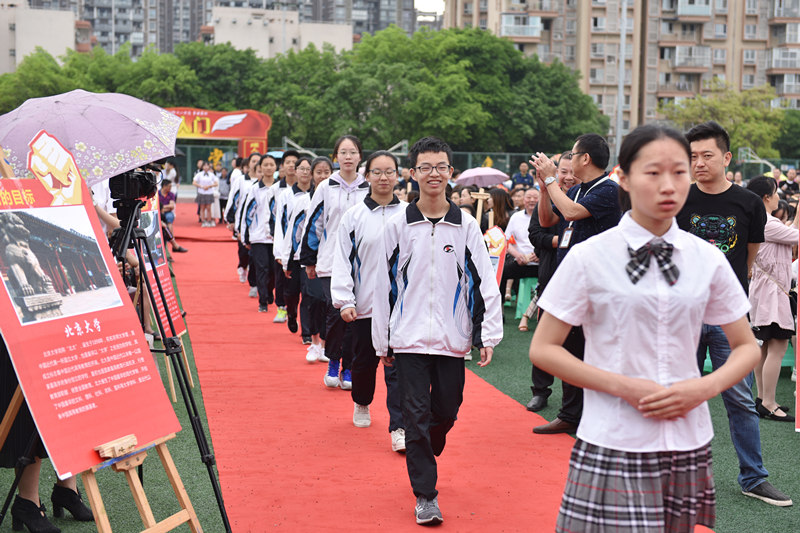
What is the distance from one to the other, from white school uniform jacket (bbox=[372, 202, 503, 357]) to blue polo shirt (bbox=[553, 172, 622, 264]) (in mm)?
1129

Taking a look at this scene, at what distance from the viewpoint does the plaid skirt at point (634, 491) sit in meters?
2.44

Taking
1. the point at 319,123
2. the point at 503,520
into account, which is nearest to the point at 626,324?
the point at 503,520

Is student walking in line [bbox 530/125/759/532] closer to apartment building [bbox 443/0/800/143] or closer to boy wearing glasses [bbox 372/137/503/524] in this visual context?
A: boy wearing glasses [bbox 372/137/503/524]

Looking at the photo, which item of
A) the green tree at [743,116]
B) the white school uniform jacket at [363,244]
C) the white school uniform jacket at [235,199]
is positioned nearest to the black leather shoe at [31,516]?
the white school uniform jacket at [363,244]

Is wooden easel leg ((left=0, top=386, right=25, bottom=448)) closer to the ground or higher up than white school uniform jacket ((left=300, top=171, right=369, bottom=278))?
closer to the ground

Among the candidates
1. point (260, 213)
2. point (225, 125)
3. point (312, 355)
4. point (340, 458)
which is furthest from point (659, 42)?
point (340, 458)

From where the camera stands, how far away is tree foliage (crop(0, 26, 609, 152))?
1769 inches

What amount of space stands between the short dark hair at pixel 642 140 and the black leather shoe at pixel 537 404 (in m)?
4.48

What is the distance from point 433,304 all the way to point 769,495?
2078 millimetres

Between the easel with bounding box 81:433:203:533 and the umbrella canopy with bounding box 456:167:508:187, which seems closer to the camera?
the easel with bounding box 81:433:203:533

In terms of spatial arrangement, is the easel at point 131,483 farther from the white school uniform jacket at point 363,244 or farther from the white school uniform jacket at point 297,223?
the white school uniform jacket at point 297,223

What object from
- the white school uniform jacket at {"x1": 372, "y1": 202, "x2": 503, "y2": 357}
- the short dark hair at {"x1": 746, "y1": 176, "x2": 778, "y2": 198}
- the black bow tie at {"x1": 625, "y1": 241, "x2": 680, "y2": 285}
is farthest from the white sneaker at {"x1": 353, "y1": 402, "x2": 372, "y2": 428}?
the black bow tie at {"x1": 625, "y1": 241, "x2": 680, "y2": 285}

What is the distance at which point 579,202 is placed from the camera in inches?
218

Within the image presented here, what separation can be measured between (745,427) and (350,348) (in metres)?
3.09
